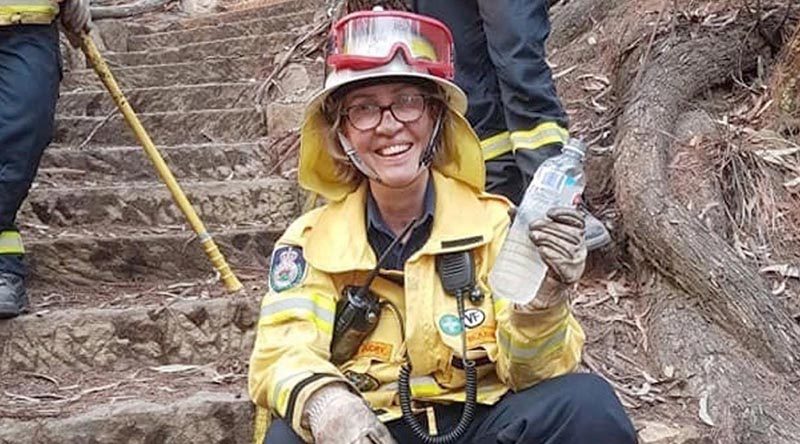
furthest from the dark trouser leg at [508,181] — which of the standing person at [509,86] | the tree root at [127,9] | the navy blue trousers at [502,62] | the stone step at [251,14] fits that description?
the tree root at [127,9]

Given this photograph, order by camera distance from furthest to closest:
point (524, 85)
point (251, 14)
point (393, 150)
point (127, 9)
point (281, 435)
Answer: point (127, 9) < point (251, 14) < point (524, 85) < point (393, 150) < point (281, 435)

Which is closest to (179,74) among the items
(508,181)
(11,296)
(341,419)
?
(11,296)

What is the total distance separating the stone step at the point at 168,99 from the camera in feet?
16.1

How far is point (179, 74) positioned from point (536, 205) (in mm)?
3821

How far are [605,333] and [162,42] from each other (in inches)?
164

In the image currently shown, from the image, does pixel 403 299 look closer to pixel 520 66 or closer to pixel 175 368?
pixel 520 66

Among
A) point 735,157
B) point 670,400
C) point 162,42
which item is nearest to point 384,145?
point 670,400

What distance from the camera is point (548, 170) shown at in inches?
72.4

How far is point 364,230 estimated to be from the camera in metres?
2.10

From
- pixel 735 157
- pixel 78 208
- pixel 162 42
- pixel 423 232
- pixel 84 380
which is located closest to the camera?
pixel 423 232

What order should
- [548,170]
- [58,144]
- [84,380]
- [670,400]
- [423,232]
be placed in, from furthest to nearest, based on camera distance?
1. [58,144]
2. [84,380]
3. [670,400]
4. [423,232]
5. [548,170]

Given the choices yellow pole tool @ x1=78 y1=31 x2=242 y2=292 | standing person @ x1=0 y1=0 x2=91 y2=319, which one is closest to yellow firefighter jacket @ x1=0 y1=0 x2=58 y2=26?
standing person @ x1=0 y1=0 x2=91 y2=319

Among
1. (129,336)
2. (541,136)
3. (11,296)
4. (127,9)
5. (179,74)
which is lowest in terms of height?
(127,9)

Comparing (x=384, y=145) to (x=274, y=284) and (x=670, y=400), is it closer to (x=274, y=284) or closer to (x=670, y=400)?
(x=274, y=284)
